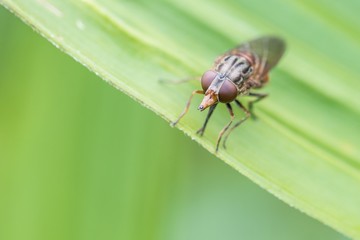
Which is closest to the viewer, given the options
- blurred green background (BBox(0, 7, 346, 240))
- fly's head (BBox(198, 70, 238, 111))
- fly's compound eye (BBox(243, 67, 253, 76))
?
blurred green background (BBox(0, 7, 346, 240))

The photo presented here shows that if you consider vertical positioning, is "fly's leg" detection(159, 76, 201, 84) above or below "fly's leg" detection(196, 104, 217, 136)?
above

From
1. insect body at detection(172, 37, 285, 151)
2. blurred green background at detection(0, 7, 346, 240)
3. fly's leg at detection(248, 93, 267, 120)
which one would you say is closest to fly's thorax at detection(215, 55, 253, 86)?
insect body at detection(172, 37, 285, 151)

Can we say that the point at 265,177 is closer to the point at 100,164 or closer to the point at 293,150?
the point at 293,150

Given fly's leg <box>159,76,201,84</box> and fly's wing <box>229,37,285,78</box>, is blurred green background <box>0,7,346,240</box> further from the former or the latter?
fly's wing <box>229,37,285,78</box>

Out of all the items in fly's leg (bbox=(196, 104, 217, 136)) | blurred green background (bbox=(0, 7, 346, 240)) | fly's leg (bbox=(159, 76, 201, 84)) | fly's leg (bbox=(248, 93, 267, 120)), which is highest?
fly's leg (bbox=(159, 76, 201, 84))

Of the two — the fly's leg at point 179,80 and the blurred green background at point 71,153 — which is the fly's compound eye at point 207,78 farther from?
the blurred green background at point 71,153

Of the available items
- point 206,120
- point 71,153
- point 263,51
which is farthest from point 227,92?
point 71,153

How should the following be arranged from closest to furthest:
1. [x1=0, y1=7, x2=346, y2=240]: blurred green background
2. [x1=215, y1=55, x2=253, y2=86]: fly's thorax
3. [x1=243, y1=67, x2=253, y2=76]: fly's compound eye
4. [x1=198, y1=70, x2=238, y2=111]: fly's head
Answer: [x1=0, y1=7, x2=346, y2=240]: blurred green background
[x1=198, y1=70, x2=238, y2=111]: fly's head
[x1=215, y1=55, x2=253, y2=86]: fly's thorax
[x1=243, y1=67, x2=253, y2=76]: fly's compound eye

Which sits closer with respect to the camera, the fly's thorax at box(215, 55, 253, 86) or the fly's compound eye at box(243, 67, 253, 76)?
the fly's thorax at box(215, 55, 253, 86)
